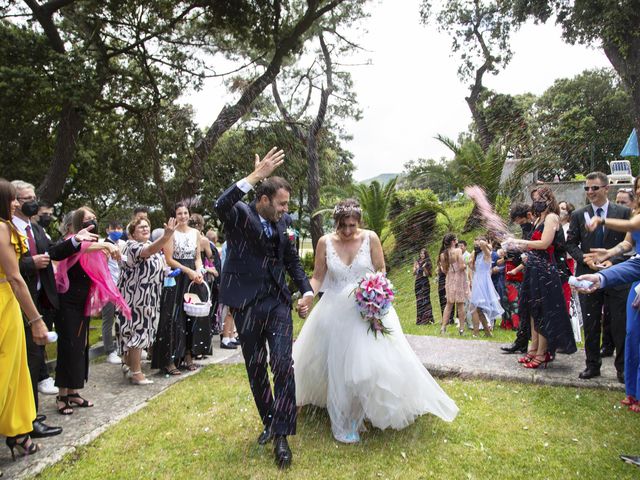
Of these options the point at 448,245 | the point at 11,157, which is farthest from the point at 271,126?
the point at 448,245

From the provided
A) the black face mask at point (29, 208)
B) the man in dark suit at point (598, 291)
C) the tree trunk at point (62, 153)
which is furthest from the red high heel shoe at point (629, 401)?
the tree trunk at point (62, 153)

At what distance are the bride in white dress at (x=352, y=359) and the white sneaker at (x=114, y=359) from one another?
13.1ft

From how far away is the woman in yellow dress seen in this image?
3699mm

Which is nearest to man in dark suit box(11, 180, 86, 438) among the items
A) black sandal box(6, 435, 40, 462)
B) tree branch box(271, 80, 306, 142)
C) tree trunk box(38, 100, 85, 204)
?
black sandal box(6, 435, 40, 462)

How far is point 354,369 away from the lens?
421cm

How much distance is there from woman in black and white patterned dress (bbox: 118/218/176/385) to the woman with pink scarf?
28.4 inches

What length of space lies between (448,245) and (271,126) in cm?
1544

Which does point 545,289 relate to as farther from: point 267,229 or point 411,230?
point 411,230

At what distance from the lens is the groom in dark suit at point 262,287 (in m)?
3.97

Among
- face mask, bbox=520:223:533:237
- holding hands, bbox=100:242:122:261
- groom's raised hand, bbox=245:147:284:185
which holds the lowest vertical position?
holding hands, bbox=100:242:122:261

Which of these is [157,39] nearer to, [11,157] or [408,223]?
[11,157]

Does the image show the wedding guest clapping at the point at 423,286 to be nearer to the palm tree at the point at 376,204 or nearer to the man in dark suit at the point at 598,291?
the man in dark suit at the point at 598,291

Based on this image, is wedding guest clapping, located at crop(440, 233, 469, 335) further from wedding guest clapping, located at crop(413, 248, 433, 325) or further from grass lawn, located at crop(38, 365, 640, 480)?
grass lawn, located at crop(38, 365, 640, 480)

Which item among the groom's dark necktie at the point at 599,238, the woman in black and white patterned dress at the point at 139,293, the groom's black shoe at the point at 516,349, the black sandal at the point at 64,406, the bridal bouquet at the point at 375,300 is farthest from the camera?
the groom's black shoe at the point at 516,349
